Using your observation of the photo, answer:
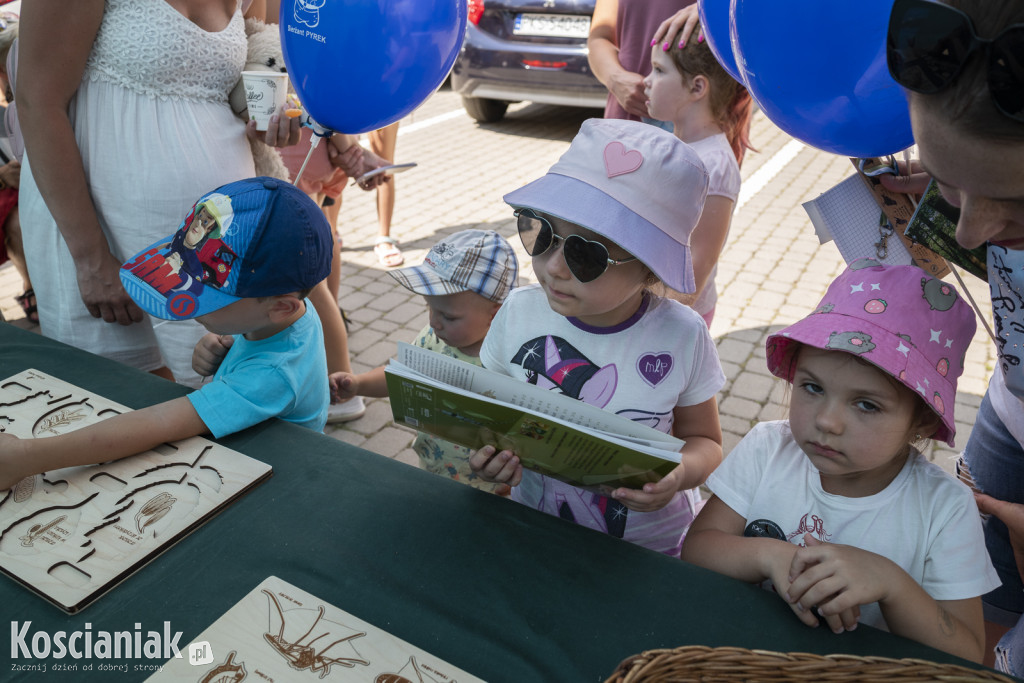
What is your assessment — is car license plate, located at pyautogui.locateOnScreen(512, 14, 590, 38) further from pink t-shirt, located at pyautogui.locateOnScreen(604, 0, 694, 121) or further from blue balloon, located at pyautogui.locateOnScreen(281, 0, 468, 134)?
blue balloon, located at pyautogui.locateOnScreen(281, 0, 468, 134)

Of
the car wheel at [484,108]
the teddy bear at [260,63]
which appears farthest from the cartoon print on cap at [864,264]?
the car wheel at [484,108]

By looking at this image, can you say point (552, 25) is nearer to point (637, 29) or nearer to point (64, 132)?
point (637, 29)

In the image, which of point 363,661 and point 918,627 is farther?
point 918,627

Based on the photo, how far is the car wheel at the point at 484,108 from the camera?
27.7 ft

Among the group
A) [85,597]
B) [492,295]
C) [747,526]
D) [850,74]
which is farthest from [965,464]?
[85,597]

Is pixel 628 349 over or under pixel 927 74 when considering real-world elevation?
under

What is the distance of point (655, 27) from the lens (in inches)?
108

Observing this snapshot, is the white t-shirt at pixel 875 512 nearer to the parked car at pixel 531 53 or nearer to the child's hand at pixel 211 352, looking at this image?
the child's hand at pixel 211 352

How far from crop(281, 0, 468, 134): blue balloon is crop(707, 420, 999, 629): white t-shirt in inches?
53.2

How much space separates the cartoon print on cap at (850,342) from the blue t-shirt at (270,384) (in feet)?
3.84

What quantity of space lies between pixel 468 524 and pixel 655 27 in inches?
88.7

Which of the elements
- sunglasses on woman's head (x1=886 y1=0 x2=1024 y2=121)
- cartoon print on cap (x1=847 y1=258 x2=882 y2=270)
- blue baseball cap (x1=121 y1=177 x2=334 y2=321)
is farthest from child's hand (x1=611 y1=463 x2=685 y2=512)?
blue baseball cap (x1=121 y1=177 x2=334 y2=321)

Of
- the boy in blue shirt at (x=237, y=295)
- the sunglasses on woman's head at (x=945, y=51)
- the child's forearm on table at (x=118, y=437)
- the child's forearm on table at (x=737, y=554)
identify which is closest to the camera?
the sunglasses on woman's head at (x=945, y=51)

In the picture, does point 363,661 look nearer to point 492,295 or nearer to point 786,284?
point 492,295
